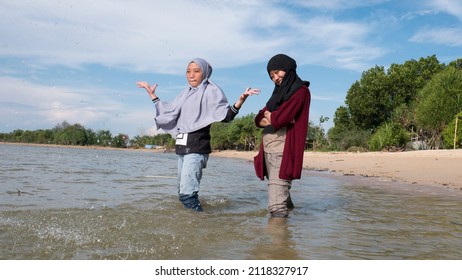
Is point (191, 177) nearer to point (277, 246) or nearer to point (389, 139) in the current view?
point (277, 246)

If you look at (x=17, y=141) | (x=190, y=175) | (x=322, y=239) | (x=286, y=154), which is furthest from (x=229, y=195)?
(x=17, y=141)

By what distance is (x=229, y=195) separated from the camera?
6785mm

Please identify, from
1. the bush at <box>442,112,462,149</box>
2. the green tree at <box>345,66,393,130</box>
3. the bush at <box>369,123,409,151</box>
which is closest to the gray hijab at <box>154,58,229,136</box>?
the bush at <box>442,112,462,149</box>

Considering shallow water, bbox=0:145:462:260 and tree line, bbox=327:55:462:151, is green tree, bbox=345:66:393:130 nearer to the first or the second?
tree line, bbox=327:55:462:151

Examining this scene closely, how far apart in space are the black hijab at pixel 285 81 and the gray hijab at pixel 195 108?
22.6 inches

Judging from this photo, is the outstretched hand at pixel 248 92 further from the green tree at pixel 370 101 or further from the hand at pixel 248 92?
the green tree at pixel 370 101

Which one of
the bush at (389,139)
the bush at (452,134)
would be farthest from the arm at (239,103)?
the bush at (389,139)

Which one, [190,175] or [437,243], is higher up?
[190,175]

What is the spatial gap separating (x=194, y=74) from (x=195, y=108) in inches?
16.5

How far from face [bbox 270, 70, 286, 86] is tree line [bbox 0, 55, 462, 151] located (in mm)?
15632

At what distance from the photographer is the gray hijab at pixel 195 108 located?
4.46 meters
